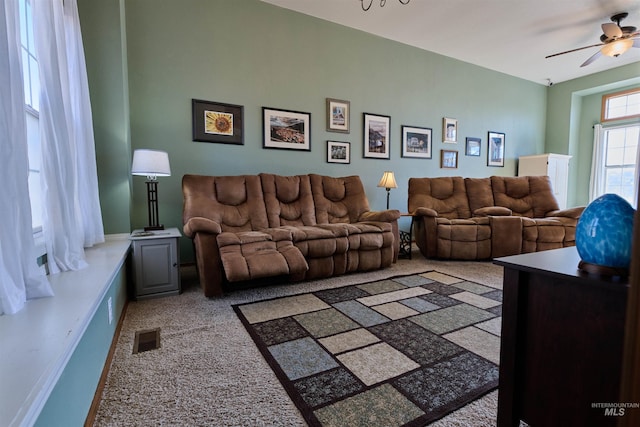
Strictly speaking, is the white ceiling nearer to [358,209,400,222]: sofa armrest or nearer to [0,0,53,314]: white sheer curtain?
[358,209,400,222]: sofa armrest

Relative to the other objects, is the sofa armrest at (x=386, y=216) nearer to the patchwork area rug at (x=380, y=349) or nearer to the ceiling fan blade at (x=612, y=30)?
the patchwork area rug at (x=380, y=349)

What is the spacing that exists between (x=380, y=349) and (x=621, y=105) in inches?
275

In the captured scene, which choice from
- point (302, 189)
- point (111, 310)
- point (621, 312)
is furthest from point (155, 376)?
point (302, 189)

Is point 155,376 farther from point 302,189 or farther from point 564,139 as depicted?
point 564,139

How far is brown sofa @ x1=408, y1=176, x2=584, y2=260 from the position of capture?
3.52m

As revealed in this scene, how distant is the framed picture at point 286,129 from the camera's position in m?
3.65

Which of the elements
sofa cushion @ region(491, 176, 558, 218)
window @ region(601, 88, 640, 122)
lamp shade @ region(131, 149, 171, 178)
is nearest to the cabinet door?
lamp shade @ region(131, 149, 171, 178)

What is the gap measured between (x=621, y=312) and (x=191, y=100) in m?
3.62

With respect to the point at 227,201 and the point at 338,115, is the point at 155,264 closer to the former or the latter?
the point at 227,201

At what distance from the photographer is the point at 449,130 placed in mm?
5031

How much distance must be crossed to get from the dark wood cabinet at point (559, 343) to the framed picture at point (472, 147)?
4.71 meters

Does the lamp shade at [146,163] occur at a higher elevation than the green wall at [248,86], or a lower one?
lower

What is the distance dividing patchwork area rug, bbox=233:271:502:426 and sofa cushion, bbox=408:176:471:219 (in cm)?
168

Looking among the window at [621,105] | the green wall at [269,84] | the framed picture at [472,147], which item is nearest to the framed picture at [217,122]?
the green wall at [269,84]
